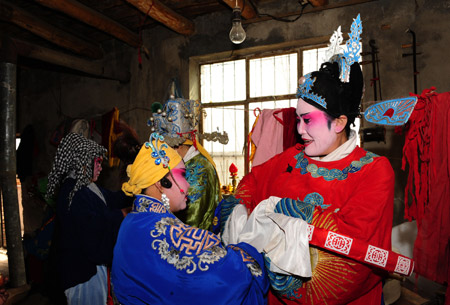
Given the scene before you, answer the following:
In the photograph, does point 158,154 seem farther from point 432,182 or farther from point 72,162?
point 432,182

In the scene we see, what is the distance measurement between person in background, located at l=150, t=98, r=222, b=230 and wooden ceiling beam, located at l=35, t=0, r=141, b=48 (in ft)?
8.98

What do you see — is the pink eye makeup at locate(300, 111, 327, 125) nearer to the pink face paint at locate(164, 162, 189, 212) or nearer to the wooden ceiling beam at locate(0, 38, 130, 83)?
the pink face paint at locate(164, 162, 189, 212)

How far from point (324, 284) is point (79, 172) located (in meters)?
2.13

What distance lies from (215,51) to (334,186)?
4251 millimetres

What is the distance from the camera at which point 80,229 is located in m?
2.65

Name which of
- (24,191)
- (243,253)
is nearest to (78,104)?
(24,191)

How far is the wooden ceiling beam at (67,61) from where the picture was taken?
16.1 feet

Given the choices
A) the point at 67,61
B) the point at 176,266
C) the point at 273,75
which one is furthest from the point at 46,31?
the point at 176,266

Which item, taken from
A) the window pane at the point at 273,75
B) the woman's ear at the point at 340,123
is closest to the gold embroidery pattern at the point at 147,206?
the woman's ear at the point at 340,123

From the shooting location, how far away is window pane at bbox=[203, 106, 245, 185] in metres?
5.53

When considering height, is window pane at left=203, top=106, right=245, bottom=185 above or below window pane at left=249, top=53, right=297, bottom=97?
below

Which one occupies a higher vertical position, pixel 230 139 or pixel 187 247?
pixel 230 139

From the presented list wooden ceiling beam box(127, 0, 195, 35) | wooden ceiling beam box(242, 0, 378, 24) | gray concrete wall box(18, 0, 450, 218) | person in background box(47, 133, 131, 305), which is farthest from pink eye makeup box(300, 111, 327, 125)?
wooden ceiling beam box(127, 0, 195, 35)

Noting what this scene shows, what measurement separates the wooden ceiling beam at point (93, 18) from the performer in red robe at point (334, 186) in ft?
13.8
